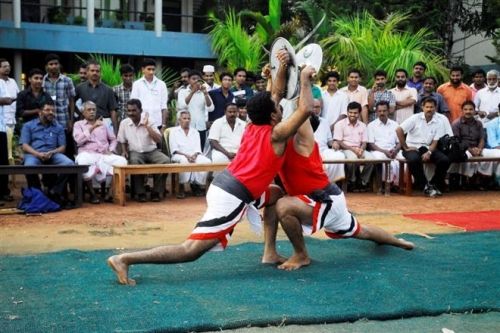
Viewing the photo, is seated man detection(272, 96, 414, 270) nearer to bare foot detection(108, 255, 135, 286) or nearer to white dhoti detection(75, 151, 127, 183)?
bare foot detection(108, 255, 135, 286)

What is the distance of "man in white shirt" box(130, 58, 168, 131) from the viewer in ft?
37.3

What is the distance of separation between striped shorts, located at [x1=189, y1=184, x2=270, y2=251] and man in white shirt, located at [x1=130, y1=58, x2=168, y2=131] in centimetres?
581

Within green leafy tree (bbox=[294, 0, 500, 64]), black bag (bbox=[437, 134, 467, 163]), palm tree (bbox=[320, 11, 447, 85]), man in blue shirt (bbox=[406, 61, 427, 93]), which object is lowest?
black bag (bbox=[437, 134, 467, 163])

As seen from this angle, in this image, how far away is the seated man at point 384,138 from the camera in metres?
11.9

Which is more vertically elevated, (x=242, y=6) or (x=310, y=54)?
(x=242, y=6)

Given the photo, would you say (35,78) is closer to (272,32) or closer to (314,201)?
(314,201)

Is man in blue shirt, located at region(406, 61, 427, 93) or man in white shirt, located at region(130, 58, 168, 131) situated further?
man in blue shirt, located at region(406, 61, 427, 93)

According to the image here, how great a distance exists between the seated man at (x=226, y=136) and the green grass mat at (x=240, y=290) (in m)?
4.37

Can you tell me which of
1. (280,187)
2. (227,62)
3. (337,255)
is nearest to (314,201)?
(280,187)

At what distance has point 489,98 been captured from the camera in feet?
40.8

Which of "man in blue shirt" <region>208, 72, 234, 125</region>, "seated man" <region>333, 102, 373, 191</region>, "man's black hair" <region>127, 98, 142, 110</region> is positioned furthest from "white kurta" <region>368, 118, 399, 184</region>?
"man's black hair" <region>127, 98, 142, 110</region>

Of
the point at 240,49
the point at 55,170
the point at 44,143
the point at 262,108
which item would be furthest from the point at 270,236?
the point at 240,49

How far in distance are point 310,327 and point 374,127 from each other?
25.9 ft

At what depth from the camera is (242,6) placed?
2355cm
